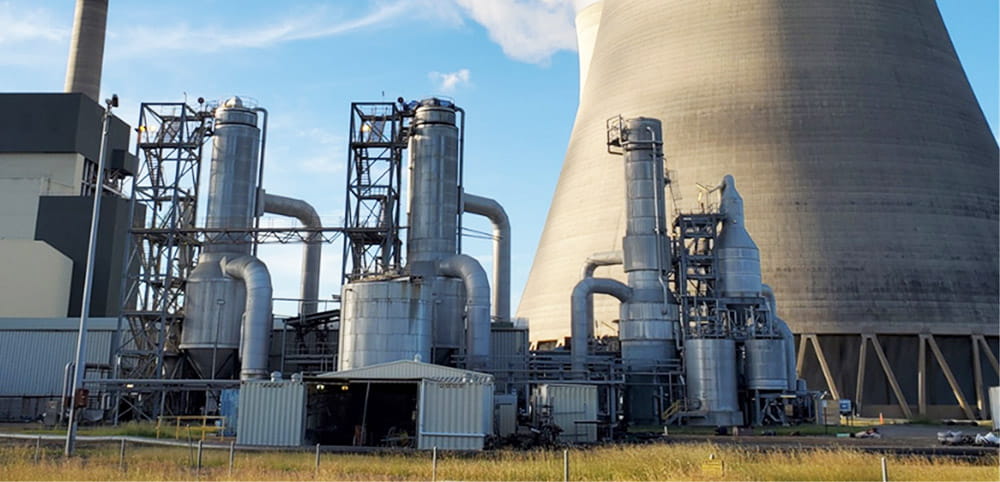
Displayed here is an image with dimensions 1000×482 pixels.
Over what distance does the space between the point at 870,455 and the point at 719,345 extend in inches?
550

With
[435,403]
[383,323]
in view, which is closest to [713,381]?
[383,323]

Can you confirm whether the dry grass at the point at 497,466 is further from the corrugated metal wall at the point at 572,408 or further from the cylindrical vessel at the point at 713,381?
the cylindrical vessel at the point at 713,381

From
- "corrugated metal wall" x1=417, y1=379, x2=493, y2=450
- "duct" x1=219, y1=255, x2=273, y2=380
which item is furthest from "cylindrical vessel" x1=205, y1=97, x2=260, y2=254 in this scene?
"corrugated metal wall" x1=417, y1=379, x2=493, y2=450

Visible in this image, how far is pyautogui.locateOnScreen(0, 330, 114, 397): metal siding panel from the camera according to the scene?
35.9 metres

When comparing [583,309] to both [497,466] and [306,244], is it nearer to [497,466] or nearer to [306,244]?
[306,244]

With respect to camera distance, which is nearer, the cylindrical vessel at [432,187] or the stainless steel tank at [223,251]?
the stainless steel tank at [223,251]

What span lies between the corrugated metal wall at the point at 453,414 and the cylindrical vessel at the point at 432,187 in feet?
36.4

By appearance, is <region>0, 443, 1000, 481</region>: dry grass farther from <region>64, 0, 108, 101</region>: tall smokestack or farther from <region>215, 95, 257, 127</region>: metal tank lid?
<region>64, 0, 108, 101</region>: tall smokestack

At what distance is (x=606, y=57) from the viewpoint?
46312 millimetres

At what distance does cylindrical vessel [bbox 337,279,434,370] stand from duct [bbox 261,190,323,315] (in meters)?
11.7

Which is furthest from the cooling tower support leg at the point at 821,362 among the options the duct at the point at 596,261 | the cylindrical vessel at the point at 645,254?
the duct at the point at 596,261

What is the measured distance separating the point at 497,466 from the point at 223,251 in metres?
21.4

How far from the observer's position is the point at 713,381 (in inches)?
Result: 1203

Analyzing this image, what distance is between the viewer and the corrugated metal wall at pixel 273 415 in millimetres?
21891
